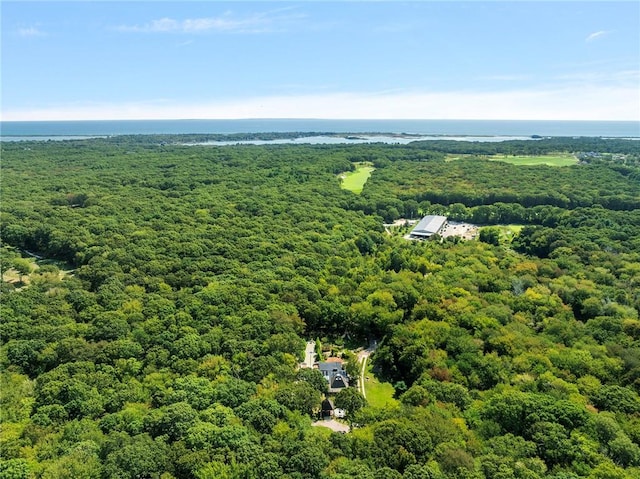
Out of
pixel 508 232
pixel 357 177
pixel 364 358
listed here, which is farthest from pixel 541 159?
pixel 364 358

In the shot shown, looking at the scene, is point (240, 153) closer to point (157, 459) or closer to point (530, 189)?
point (530, 189)

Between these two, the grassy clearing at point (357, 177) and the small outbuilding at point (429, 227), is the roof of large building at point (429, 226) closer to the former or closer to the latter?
the small outbuilding at point (429, 227)

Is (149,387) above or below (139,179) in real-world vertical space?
below

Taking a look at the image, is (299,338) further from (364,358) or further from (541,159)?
(541,159)

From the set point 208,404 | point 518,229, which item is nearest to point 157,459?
point 208,404

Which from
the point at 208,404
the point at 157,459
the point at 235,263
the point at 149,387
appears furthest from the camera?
the point at 235,263

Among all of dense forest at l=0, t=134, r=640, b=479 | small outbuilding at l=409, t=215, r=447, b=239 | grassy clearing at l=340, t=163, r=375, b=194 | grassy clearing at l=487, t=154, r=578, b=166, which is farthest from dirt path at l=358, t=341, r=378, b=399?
grassy clearing at l=487, t=154, r=578, b=166

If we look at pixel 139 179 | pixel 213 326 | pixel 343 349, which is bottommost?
pixel 343 349
